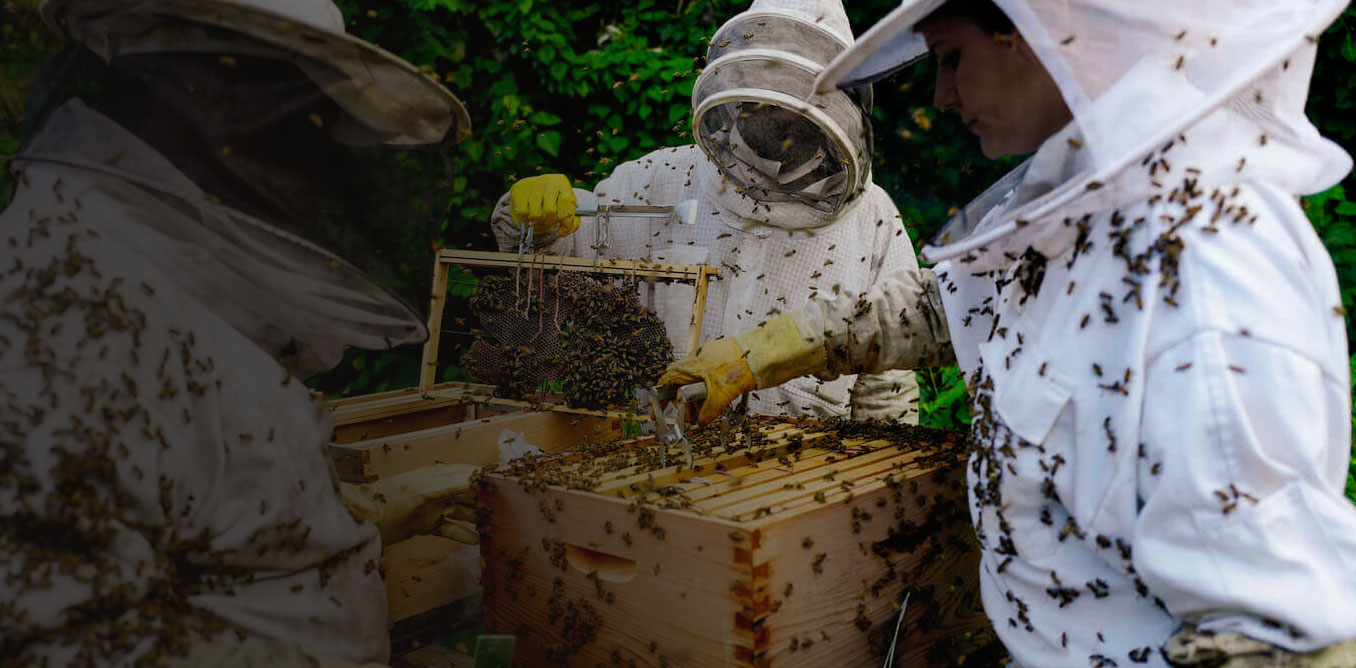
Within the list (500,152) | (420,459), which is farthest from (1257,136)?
(500,152)

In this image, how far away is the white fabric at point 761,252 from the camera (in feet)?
13.1

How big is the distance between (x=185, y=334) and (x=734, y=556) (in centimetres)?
107

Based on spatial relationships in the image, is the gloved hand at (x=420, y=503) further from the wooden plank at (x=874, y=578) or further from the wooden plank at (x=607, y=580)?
the wooden plank at (x=874, y=578)

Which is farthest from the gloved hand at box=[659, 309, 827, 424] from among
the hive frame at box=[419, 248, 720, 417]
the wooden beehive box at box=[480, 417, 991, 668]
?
the hive frame at box=[419, 248, 720, 417]

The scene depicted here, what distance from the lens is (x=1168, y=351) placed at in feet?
4.55

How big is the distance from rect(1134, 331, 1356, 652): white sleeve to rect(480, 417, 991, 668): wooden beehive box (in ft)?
2.47

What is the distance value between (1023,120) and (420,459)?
177 cm

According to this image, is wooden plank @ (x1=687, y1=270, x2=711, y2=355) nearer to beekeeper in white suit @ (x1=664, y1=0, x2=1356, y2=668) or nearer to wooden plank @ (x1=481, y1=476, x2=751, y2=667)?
wooden plank @ (x1=481, y1=476, x2=751, y2=667)

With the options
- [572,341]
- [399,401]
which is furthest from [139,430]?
[572,341]

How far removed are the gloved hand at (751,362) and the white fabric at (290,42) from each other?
3.87 ft

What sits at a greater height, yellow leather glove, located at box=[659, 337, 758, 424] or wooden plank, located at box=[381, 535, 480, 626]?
yellow leather glove, located at box=[659, 337, 758, 424]

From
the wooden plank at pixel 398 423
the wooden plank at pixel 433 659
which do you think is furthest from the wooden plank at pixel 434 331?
Result: the wooden plank at pixel 433 659

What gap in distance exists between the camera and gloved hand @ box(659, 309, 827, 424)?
2.46m

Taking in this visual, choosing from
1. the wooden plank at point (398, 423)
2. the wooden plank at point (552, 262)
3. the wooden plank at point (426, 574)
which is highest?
the wooden plank at point (552, 262)
